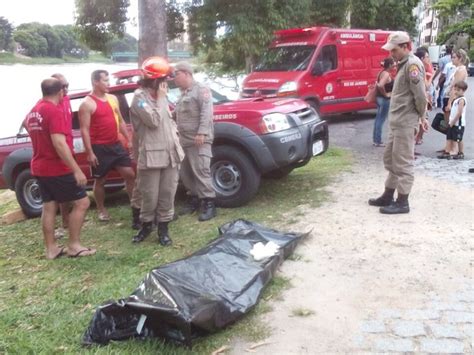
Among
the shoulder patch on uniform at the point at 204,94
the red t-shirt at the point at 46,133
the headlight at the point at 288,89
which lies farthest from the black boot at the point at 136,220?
the headlight at the point at 288,89

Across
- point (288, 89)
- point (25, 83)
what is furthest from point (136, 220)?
point (288, 89)

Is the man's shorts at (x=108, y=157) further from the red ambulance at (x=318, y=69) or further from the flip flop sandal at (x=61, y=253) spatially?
the red ambulance at (x=318, y=69)

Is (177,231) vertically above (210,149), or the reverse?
(210,149)

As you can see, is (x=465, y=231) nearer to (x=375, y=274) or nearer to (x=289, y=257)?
(x=375, y=274)

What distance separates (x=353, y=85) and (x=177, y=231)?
850 centimetres

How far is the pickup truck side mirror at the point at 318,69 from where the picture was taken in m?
11.5

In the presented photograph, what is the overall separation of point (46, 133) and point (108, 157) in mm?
1172

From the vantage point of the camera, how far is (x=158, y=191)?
493 cm

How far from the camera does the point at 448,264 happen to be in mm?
4105

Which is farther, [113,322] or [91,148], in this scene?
[91,148]

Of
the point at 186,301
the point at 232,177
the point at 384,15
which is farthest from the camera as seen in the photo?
the point at 384,15

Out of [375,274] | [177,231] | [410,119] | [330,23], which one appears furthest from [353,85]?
[375,274]

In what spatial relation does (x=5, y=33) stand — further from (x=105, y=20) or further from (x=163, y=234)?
(x=163, y=234)

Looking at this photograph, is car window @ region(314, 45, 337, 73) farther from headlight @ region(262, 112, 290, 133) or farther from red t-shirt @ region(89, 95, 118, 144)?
red t-shirt @ region(89, 95, 118, 144)
